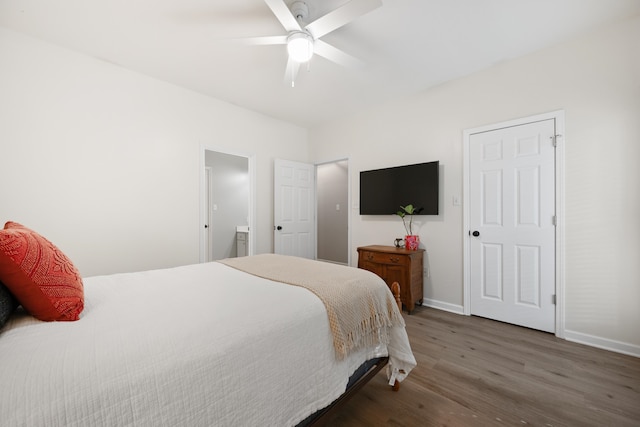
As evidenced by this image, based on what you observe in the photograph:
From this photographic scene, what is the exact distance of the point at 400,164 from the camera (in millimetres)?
3625

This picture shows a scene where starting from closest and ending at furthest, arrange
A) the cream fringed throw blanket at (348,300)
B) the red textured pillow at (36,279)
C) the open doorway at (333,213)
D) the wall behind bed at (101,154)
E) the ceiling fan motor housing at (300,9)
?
the red textured pillow at (36,279) → the cream fringed throw blanket at (348,300) → the ceiling fan motor housing at (300,9) → the wall behind bed at (101,154) → the open doorway at (333,213)

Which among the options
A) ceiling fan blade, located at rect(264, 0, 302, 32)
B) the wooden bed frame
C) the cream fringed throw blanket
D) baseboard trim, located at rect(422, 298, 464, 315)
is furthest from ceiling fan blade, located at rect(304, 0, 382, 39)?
baseboard trim, located at rect(422, 298, 464, 315)

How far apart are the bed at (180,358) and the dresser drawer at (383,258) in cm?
163

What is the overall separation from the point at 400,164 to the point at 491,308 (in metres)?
2.00

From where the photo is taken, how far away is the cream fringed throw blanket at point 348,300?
1316 mm

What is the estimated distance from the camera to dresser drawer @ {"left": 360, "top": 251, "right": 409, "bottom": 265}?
3088mm

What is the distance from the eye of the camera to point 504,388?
176 cm

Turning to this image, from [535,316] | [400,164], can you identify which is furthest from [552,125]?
[535,316]

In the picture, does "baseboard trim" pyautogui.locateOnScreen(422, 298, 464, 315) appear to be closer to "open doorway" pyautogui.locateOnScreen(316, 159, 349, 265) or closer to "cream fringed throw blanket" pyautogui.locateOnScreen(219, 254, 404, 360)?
"cream fringed throw blanket" pyautogui.locateOnScreen(219, 254, 404, 360)

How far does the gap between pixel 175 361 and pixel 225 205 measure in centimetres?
491

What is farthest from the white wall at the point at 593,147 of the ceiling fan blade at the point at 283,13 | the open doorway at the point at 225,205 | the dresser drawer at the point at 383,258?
the open doorway at the point at 225,205

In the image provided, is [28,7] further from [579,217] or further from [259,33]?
[579,217]

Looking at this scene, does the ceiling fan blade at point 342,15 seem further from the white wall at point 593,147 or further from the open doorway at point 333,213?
the open doorway at point 333,213

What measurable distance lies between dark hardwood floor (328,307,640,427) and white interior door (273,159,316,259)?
95.6 inches
